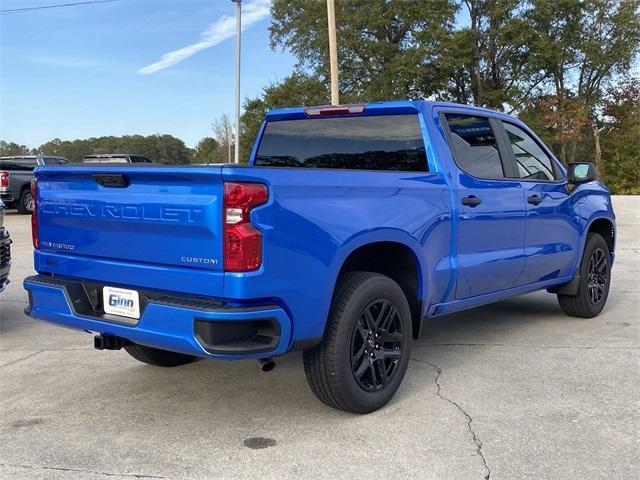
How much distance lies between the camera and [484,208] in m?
4.68

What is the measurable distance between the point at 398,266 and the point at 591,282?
3041mm

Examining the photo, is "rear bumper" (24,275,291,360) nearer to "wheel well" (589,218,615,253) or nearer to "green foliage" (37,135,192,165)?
"wheel well" (589,218,615,253)

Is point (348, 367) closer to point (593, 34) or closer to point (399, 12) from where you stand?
point (399, 12)

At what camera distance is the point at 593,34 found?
35.4m

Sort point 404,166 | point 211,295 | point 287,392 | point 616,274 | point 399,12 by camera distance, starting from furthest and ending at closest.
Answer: point 399,12, point 616,274, point 404,166, point 287,392, point 211,295

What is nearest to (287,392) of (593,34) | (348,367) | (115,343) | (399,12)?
(348,367)

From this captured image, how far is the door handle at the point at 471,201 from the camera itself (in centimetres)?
447

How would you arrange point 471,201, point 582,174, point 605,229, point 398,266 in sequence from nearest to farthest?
1. point 398,266
2. point 471,201
3. point 582,174
4. point 605,229

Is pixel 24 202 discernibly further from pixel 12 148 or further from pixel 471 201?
pixel 12 148

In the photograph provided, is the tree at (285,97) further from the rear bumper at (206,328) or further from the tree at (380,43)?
the rear bumper at (206,328)

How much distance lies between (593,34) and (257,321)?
3759 cm

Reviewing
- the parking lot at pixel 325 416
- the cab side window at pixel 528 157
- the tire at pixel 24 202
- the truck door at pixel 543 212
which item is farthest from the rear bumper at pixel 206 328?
the tire at pixel 24 202

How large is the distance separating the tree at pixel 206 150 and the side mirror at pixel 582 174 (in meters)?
49.3

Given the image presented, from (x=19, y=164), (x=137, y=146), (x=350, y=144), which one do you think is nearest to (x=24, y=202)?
(x=19, y=164)
